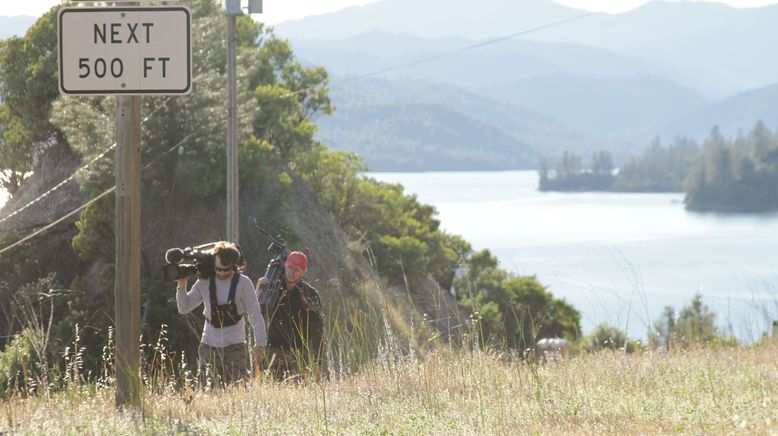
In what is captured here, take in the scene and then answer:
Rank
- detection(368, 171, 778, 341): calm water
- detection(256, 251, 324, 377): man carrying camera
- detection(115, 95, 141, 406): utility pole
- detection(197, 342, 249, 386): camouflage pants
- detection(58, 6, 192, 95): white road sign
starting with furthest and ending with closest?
detection(368, 171, 778, 341): calm water
detection(256, 251, 324, 377): man carrying camera
detection(197, 342, 249, 386): camouflage pants
detection(115, 95, 141, 406): utility pole
detection(58, 6, 192, 95): white road sign

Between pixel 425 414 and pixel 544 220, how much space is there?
164 m

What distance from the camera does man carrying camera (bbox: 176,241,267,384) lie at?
24.5 feet

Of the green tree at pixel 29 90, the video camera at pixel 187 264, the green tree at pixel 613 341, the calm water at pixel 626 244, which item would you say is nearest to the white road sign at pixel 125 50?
the video camera at pixel 187 264

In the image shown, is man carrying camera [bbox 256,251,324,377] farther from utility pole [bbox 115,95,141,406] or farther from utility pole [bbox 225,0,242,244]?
utility pole [bbox 225,0,242,244]

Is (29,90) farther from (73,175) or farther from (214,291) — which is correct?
(214,291)

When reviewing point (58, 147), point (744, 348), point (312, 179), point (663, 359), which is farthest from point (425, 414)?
point (312, 179)

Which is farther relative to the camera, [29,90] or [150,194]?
[29,90]

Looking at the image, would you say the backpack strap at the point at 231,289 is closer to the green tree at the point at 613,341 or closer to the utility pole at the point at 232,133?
the green tree at the point at 613,341

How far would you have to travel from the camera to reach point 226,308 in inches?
299

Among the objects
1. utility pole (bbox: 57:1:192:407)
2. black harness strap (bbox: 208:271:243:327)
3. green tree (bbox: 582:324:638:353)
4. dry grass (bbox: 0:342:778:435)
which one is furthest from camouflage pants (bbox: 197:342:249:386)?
green tree (bbox: 582:324:638:353)

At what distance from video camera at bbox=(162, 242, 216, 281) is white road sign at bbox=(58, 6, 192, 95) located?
1.20 m

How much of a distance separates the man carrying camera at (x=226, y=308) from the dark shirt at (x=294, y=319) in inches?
32.3

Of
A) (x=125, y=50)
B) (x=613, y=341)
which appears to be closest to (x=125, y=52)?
(x=125, y=50)

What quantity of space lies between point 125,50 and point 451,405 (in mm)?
2634
